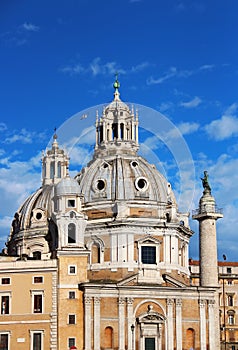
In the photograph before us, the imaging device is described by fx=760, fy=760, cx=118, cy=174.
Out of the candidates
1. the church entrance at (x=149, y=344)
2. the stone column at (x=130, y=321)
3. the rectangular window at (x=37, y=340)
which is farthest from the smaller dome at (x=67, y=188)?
the church entrance at (x=149, y=344)

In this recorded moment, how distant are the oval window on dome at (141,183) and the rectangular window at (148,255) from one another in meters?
6.51

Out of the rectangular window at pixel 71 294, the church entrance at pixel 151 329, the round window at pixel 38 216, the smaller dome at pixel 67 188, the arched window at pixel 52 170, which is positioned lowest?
the church entrance at pixel 151 329

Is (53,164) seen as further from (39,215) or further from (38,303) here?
(38,303)

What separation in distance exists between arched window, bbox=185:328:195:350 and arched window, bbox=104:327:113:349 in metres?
7.63

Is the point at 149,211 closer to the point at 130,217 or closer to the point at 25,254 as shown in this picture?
the point at 130,217

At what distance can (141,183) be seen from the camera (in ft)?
265

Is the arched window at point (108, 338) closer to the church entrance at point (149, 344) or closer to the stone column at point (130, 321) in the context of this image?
the stone column at point (130, 321)

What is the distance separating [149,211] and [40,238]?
41.5 ft

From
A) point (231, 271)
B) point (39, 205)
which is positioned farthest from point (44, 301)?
point (231, 271)

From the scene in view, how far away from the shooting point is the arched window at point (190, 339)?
7238 centimetres

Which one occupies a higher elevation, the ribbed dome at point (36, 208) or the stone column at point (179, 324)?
the ribbed dome at point (36, 208)

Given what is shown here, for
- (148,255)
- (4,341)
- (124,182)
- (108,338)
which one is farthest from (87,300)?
(124,182)

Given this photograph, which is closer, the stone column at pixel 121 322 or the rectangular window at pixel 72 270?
the rectangular window at pixel 72 270

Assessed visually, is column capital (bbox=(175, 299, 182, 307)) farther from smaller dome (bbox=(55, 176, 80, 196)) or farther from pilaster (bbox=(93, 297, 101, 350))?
smaller dome (bbox=(55, 176, 80, 196))
